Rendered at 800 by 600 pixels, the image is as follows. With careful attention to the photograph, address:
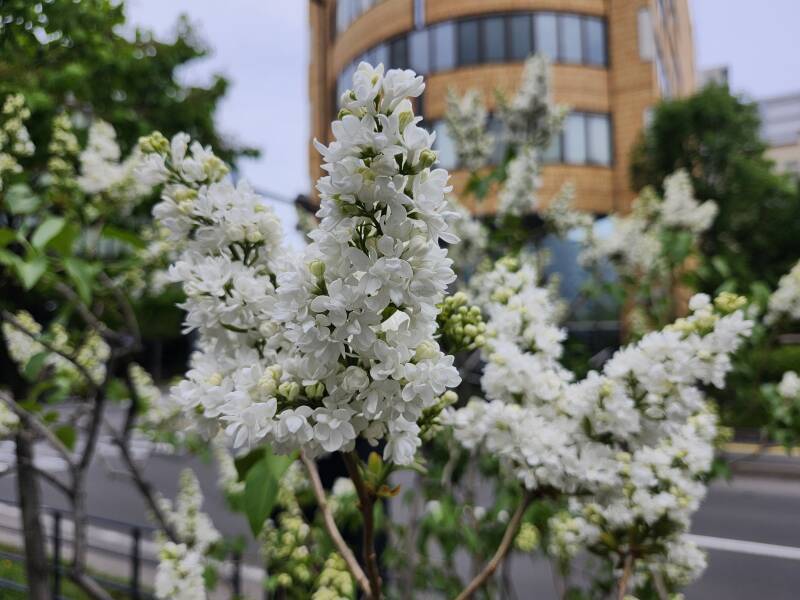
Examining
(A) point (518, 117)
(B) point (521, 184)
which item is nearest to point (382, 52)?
(A) point (518, 117)

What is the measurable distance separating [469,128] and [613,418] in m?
3.38

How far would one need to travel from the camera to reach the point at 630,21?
17328mm

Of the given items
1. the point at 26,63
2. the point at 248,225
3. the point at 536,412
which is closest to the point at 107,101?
the point at 26,63

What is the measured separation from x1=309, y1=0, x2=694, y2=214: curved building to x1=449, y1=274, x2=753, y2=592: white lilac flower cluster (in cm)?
1558

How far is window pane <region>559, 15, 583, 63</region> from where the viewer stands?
1708 cm

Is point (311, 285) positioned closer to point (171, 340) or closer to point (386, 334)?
point (386, 334)

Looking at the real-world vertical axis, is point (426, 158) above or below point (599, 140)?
below

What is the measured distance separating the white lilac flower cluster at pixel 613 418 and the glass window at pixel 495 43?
56.3 feet

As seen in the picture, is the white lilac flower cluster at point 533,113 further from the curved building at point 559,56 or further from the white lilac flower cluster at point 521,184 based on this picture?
the curved building at point 559,56

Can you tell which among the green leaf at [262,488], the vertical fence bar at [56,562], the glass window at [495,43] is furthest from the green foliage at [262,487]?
the glass window at [495,43]

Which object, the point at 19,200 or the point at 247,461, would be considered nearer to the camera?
the point at 247,461

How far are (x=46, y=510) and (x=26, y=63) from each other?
2995 mm

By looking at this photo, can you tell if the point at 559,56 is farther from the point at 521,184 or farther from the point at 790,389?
the point at 790,389

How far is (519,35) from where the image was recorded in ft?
55.7
